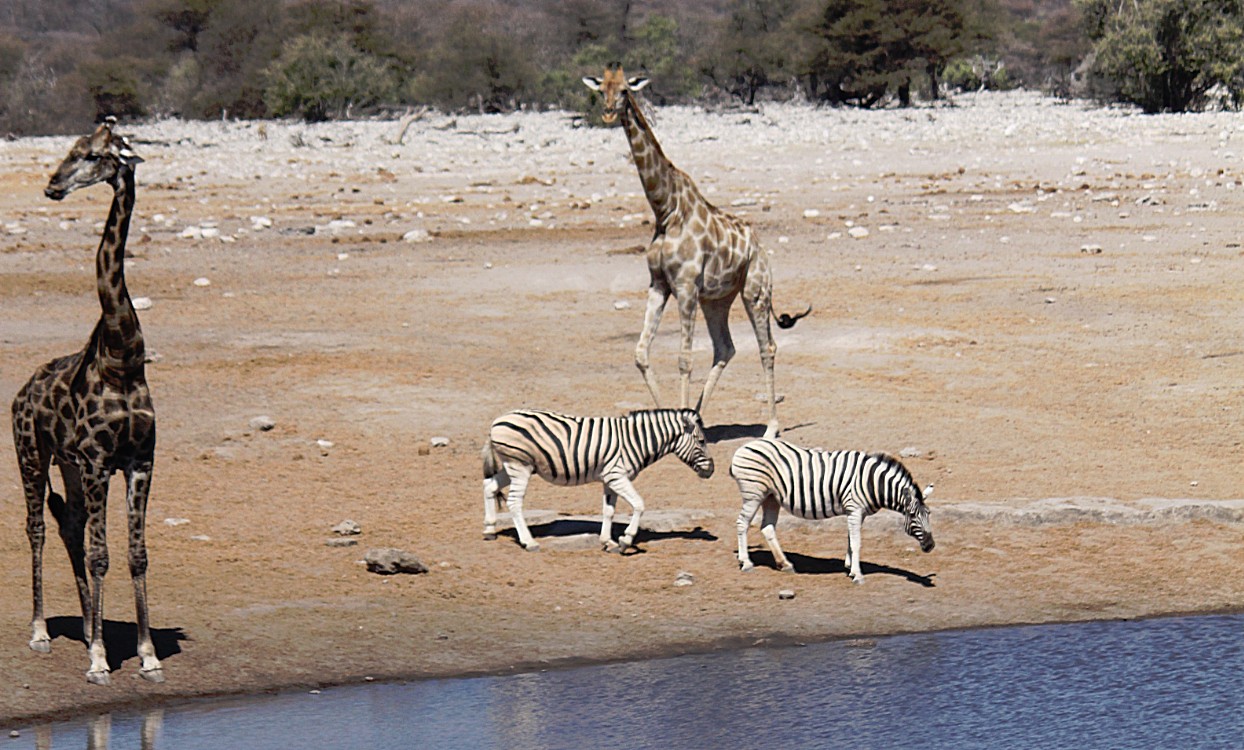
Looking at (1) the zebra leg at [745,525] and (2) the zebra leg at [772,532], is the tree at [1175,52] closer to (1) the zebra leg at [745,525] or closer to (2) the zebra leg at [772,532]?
(2) the zebra leg at [772,532]

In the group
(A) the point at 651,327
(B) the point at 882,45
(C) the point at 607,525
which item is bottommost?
(C) the point at 607,525

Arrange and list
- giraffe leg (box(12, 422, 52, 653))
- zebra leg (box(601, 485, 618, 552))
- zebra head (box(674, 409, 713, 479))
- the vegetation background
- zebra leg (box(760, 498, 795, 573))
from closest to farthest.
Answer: giraffe leg (box(12, 422, 52, 653)), zebra leg (box(760, 498, 795, 573)), zebra leg (box(601, 485, 618, 552)), zebra head (box(674, 409, 713, 479)), the vegetation background

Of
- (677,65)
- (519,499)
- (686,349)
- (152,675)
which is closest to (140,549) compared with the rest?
(152,675)

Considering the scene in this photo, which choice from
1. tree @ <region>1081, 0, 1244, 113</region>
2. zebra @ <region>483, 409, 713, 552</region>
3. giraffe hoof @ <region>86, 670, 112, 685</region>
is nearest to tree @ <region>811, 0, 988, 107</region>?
tree @ <region>1081, 0, 1244, 113</region>

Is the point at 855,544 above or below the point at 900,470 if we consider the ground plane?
below

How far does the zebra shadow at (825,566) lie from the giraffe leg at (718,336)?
2.70 metres

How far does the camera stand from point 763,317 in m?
11.8

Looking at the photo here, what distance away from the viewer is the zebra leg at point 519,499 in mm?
9195

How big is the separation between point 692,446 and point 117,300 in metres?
3.36

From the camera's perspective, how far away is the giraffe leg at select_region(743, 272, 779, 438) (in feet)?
38.3

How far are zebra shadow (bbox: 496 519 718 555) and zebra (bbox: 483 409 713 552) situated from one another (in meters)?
0.17

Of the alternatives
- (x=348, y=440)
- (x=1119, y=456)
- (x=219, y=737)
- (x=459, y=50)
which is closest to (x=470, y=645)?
(x=219, y=737)

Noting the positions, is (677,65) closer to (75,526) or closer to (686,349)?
(686,349)

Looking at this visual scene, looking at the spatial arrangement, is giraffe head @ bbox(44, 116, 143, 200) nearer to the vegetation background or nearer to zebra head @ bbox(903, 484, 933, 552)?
zebra head @ bbox(903, 484, 933, 552)
